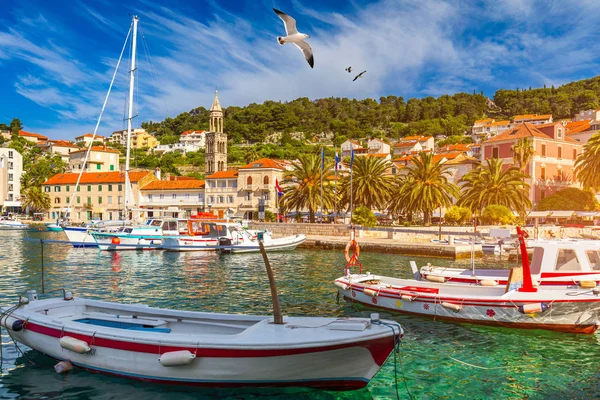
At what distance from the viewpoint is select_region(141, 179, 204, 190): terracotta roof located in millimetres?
83738

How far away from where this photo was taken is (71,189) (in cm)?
9206

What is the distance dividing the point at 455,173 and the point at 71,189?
70.8m

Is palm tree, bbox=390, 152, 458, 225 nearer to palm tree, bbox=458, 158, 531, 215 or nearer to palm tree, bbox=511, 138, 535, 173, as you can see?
palm tree, bbox=458, 158, 531, 215

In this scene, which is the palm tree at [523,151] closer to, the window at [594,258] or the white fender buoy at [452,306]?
the window at [594,258]

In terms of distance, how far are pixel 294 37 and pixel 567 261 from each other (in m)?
12.3

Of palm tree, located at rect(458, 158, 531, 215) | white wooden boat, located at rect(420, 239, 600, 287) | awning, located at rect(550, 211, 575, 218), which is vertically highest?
palm tree, located at rect(458, 158, 531, 215)

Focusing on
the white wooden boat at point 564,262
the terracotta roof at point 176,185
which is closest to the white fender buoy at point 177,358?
the white wooden boat at point 564,262

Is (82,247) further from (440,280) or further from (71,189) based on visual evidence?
(71,189)

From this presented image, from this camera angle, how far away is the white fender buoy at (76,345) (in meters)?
10.4

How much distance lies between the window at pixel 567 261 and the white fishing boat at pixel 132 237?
103 ft

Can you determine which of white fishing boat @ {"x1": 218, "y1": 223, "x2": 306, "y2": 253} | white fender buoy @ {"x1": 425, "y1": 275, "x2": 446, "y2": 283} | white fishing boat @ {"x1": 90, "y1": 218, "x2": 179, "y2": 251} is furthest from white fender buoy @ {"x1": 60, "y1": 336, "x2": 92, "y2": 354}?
white fishing boat @ {"x1": 90, "y1": 218, "x2": 179, "y2": 251}

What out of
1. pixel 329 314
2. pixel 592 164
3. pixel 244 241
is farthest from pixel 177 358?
pixel 592 164

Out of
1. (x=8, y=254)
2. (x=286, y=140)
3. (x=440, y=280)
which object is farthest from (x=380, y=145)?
(x=440, y=280)

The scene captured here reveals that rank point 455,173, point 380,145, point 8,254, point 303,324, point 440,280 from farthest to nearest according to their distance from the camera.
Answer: point 380,145 < point 455,173 < point 8,254 < point 440,280 < point 303,324
